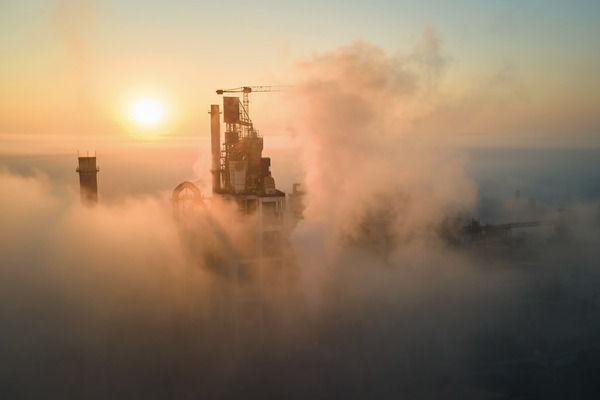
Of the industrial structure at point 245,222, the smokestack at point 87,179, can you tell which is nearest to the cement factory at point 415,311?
the industrial structure at point 245,222

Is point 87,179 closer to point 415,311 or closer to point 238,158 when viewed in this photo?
point 238,158

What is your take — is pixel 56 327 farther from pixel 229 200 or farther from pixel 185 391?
pixel 229 200

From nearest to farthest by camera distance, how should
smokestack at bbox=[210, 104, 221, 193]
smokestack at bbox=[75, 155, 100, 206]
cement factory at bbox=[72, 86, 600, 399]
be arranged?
cement factory at bbox=[72, 86, 600, 399], smokestack at bbox=[210, 104, 221, 193], smokestack at bbox=[75, 155, 100, 206]

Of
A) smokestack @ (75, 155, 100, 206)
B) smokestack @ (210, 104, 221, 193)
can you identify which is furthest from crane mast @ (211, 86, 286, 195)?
smokestack @ (75, 155, 100, 206)

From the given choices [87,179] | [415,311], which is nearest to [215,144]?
[87,179]

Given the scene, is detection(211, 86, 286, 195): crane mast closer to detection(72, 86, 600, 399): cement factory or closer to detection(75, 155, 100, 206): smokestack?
detection(72, 86, 600, 399): cement factory
